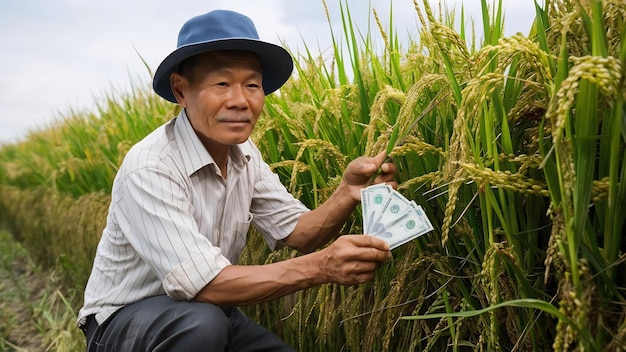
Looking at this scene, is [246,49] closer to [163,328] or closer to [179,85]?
[179,85]

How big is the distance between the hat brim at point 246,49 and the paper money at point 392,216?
27.4 inches

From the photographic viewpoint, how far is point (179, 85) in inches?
93.4

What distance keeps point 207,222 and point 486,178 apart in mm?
Answer: 1204

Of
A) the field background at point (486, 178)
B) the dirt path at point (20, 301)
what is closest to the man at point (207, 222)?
the field background at point (486, 178)

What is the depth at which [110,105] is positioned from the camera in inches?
233

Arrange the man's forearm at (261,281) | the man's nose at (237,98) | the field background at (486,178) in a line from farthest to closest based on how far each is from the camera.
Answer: the man's nose at (237,98)
the man's forearm at (261,281)
the field background at (486,178)

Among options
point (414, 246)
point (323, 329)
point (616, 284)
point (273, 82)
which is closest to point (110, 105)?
point (273, 82)

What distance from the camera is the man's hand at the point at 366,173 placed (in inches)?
80.6

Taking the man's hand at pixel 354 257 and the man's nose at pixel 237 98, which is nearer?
the man's hand at pixel 354 257

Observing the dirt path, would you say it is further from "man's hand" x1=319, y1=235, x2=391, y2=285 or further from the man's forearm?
"man's hand" x1=319, y1=235, x2=391, y2=285

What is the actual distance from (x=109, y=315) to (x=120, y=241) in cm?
27

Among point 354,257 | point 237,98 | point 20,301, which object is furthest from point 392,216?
point 20,301

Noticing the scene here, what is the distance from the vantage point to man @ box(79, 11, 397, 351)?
2.02m

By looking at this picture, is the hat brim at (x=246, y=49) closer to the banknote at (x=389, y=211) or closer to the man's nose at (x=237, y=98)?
the man's nose at (x=237, y=98)
